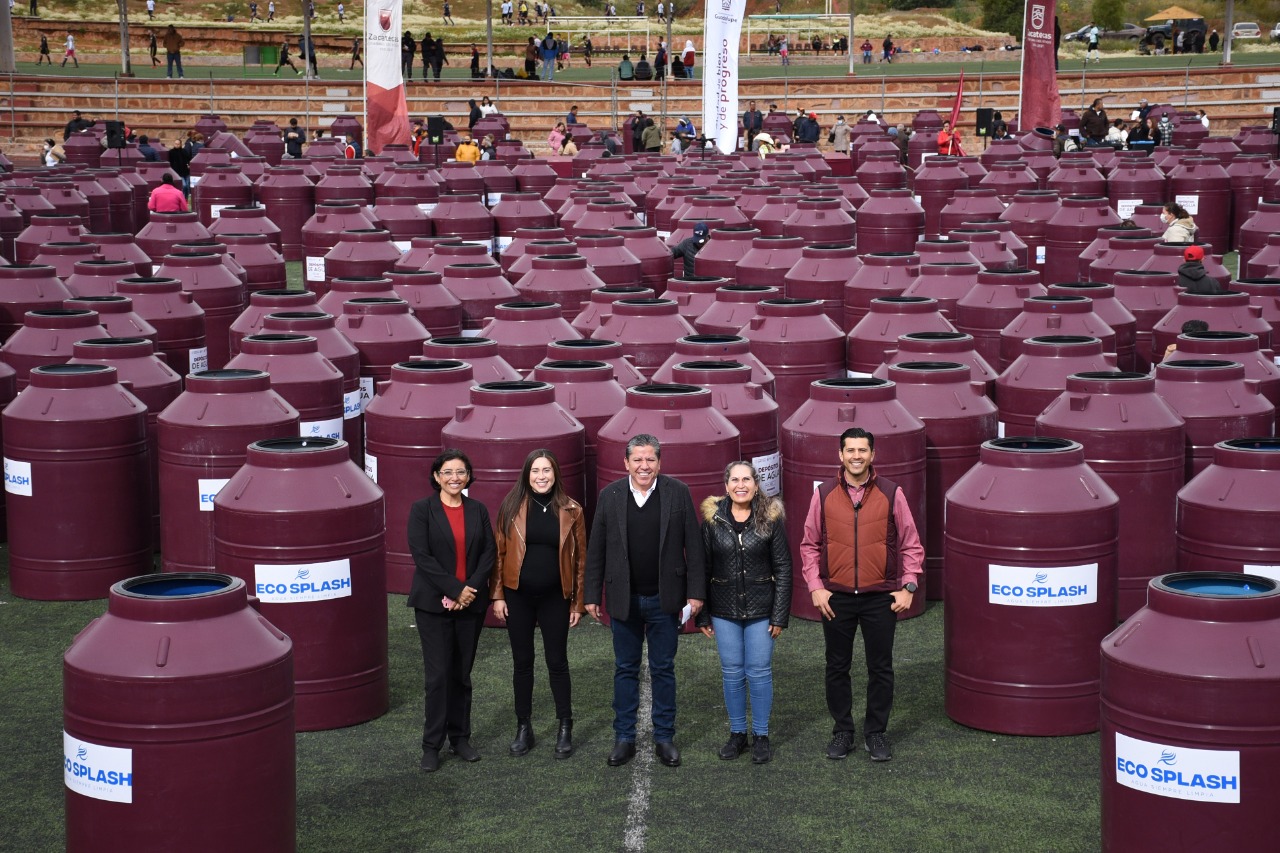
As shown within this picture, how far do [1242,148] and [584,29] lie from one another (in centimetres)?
5038

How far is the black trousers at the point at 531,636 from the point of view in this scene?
868cm

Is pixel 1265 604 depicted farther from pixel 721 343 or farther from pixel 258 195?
pixel 258 195

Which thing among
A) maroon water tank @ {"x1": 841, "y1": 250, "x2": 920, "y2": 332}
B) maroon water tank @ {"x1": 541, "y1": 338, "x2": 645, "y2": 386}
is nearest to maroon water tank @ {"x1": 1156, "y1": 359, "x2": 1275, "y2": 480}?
maroon water tank @ {"x1": 541, "y1": 338, "x2": 645, "y2": 386}

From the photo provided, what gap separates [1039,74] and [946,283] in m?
18.8

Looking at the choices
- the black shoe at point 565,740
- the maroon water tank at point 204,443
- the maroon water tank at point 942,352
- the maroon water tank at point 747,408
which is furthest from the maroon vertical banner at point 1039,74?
the black shoe at point 565,740

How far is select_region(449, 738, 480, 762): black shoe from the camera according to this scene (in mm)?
8695

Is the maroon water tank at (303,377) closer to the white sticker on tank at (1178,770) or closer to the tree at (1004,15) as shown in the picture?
the white sticker on tank at (1178,770)

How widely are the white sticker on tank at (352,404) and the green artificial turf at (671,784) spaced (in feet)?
11.3

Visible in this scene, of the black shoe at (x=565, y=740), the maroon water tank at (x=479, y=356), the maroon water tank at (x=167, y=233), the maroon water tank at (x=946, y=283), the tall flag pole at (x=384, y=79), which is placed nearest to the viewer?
the black shoe at (x=565, y=740)

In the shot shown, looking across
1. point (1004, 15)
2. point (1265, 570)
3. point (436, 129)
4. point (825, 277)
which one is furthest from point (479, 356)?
point (1004, 15)

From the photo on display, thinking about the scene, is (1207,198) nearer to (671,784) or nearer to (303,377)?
(303,377)

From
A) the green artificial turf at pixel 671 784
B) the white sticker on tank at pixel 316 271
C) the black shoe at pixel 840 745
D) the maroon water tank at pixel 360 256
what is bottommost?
the green artificial turf at pixel 671 784

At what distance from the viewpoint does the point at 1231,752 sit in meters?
6.62

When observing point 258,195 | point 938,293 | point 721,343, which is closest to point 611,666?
point 721,343
